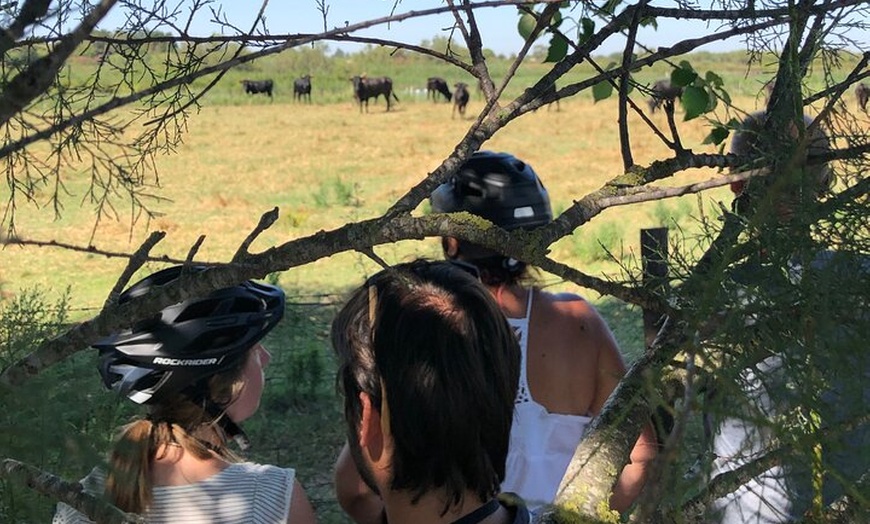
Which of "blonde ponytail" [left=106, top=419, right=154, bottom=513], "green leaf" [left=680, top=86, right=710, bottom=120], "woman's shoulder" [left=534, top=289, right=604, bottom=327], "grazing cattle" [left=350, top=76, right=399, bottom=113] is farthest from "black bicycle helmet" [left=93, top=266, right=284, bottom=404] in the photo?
"grazing cattle" [left=350, top=76, right=399, bottom=113]

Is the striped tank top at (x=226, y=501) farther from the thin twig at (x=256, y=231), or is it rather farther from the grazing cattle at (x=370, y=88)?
the grazing cattle at (x=370, y=88)

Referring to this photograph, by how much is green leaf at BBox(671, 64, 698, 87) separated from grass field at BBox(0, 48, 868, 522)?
14cm

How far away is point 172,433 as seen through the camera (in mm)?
1946

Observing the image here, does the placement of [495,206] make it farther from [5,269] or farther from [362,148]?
[362,148]

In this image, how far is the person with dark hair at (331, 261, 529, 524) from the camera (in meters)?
1.45

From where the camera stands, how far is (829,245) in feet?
3.90

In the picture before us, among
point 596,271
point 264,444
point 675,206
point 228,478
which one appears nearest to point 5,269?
point 264,444

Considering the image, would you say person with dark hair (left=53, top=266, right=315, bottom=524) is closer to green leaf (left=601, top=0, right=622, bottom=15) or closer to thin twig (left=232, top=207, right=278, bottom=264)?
thin twig (left=232, top=207, right=278, bottom=264)

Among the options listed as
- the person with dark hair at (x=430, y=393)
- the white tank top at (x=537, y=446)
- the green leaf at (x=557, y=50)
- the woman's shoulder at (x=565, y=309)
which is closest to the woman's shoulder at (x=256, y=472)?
the person with dark hair at (x=430, y=393)

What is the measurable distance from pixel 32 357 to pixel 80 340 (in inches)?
3.7

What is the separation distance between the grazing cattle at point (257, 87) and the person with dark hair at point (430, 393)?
4037 cm

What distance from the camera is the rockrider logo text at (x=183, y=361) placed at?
2.00 m

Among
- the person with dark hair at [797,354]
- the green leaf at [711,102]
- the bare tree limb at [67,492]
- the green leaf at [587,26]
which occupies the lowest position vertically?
the bare tree limb at [67,492]

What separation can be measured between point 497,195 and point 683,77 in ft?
2.72
